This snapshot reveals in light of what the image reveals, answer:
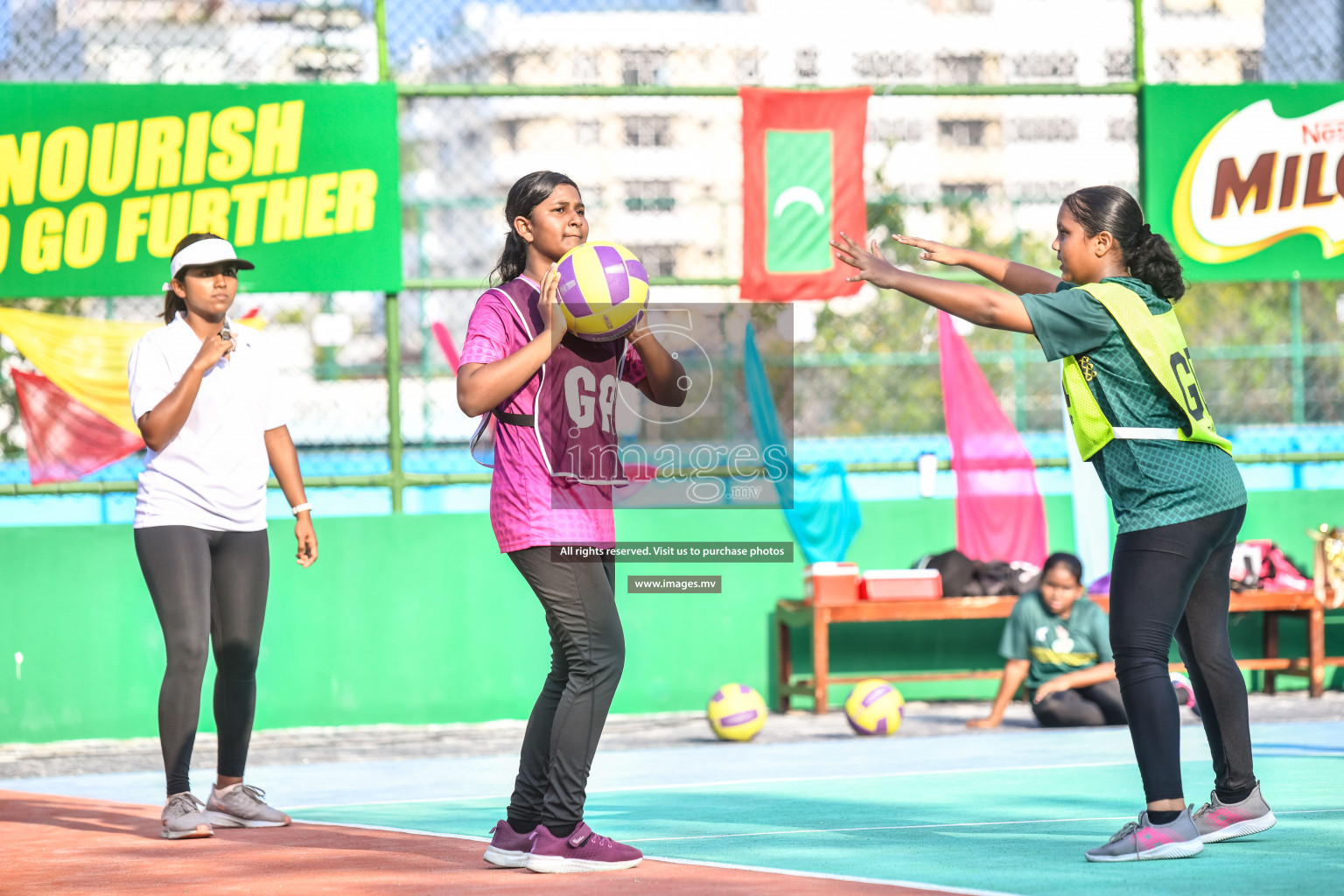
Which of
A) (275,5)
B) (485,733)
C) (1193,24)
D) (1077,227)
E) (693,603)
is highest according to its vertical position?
(1193,24)

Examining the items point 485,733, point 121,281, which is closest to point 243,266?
point 121,281

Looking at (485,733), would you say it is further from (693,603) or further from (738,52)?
(738,52)

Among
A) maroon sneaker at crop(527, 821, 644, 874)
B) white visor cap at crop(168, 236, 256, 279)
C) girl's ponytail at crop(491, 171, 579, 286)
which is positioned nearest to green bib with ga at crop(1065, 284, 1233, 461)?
girl's ponytail at crop(491, 171, 579, 286)

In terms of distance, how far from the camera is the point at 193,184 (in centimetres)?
891

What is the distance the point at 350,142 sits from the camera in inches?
355

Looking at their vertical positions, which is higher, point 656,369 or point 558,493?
point 656,369

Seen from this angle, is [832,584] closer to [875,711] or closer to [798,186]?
[875,711]

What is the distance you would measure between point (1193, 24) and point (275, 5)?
72.6 m

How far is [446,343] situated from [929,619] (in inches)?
168

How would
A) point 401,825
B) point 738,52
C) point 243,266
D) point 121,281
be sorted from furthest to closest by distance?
1. point 738,52
2. point 121,281
3. point 243,266
4. point 401,825

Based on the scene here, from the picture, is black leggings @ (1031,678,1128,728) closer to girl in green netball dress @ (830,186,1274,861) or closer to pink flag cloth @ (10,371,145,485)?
girl in green netball dress @ (830,186,1274,861)

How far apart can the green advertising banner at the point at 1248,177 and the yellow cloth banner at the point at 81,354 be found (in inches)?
216

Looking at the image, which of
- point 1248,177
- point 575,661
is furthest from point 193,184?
point 1248,177

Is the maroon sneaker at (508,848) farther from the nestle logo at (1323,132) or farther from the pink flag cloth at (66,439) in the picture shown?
the nestle logo at (1323,132)
